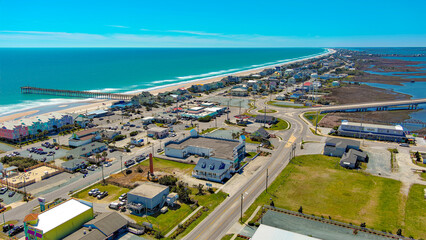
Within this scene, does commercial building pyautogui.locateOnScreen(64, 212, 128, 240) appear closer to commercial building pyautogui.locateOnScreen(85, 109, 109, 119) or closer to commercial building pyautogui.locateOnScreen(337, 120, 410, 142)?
commercial building pyautogui.locateOnScreen(337, 120, 410, 142)

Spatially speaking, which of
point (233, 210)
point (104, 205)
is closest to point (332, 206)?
point (233, 210)

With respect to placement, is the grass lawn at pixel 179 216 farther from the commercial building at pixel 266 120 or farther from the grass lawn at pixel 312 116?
the grass lawn at pixel 312 116

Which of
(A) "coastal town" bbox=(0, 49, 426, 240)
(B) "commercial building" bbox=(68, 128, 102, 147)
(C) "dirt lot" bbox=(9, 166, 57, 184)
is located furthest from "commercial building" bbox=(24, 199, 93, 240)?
(B) "commercial building" bbox=(68, 128, 102, 147)

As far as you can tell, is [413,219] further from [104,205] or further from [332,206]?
[104,205]

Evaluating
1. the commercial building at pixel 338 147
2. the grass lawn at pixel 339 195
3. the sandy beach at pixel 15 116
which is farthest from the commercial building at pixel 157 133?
→ the sandy beach at pixel 15 116

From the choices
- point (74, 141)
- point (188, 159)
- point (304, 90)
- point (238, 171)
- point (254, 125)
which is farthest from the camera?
point (304, 90)

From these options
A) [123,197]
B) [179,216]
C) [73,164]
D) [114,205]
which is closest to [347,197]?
[179,216]

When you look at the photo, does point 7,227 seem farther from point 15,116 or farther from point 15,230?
point 15,116

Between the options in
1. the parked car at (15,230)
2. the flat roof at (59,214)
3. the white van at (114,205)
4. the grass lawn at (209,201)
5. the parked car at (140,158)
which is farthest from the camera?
the parked car at (140,158)
